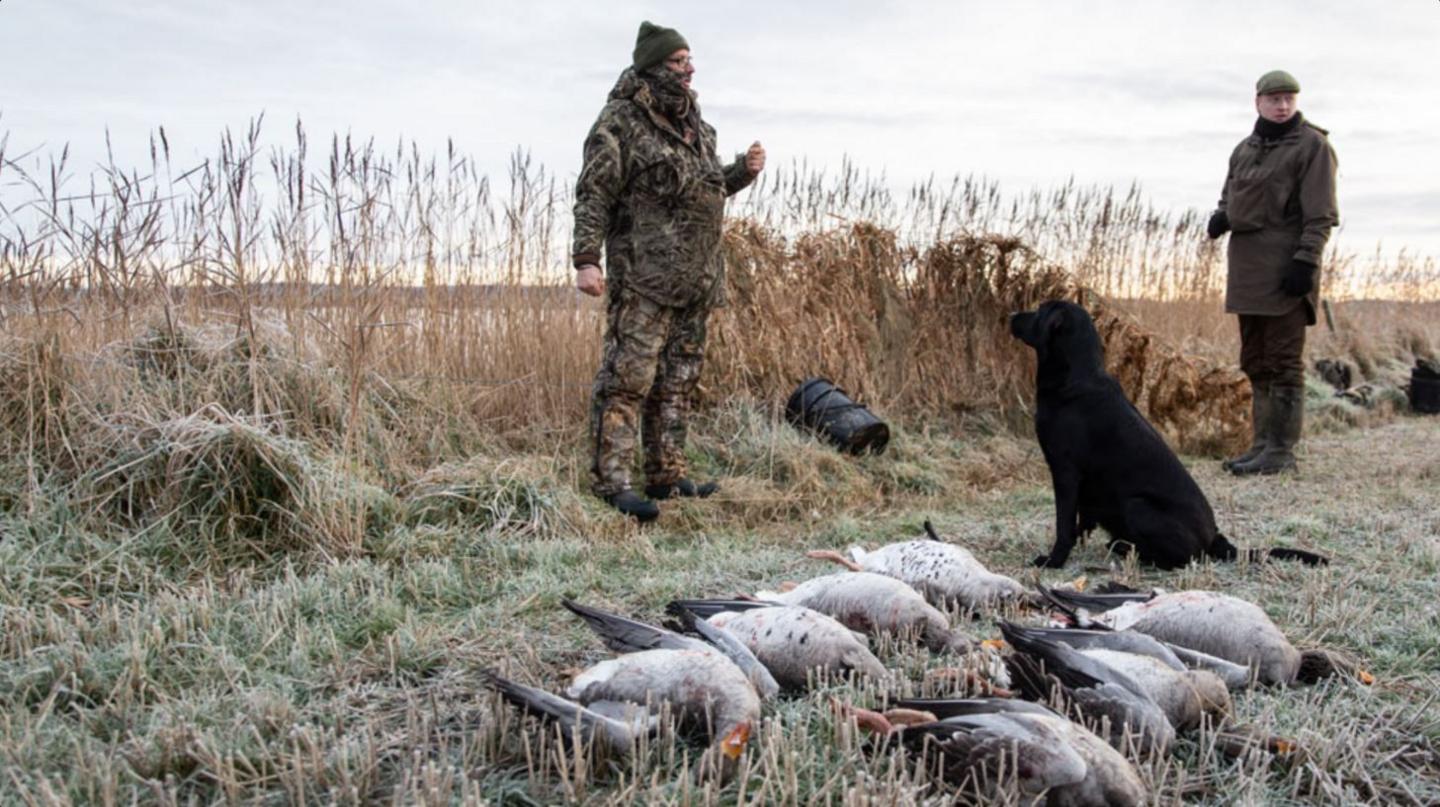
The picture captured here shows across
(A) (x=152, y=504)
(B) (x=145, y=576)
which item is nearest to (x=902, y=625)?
(B) (x=145, y=576)

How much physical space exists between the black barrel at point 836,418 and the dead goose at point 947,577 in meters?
2.68

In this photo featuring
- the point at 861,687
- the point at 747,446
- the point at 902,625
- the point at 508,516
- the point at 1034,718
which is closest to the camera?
the point at 1034,718

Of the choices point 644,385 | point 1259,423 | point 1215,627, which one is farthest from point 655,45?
point 1259,423

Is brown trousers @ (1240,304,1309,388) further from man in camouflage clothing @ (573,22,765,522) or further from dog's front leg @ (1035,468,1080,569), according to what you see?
man in camouflage clothing @ (573,22,765,522)

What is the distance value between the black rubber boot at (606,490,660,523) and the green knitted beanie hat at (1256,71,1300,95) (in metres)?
4.51

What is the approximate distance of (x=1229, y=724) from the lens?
240cm

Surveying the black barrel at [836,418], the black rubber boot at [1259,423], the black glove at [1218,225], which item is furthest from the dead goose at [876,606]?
the black glove at [1218,225]

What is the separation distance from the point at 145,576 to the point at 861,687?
2.56 metres

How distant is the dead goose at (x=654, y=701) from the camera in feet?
7.00

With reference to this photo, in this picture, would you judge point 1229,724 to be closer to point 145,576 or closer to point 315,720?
point 315,720

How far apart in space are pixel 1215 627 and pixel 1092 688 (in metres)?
0.70

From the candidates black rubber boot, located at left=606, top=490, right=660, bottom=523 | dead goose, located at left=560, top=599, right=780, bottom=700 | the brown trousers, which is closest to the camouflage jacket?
black rubber boot, located at left=606, top=490, right=660, bottom=523

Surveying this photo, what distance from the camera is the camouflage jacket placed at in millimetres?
4832

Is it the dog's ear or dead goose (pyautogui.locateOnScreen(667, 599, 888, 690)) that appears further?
the dog's ear
